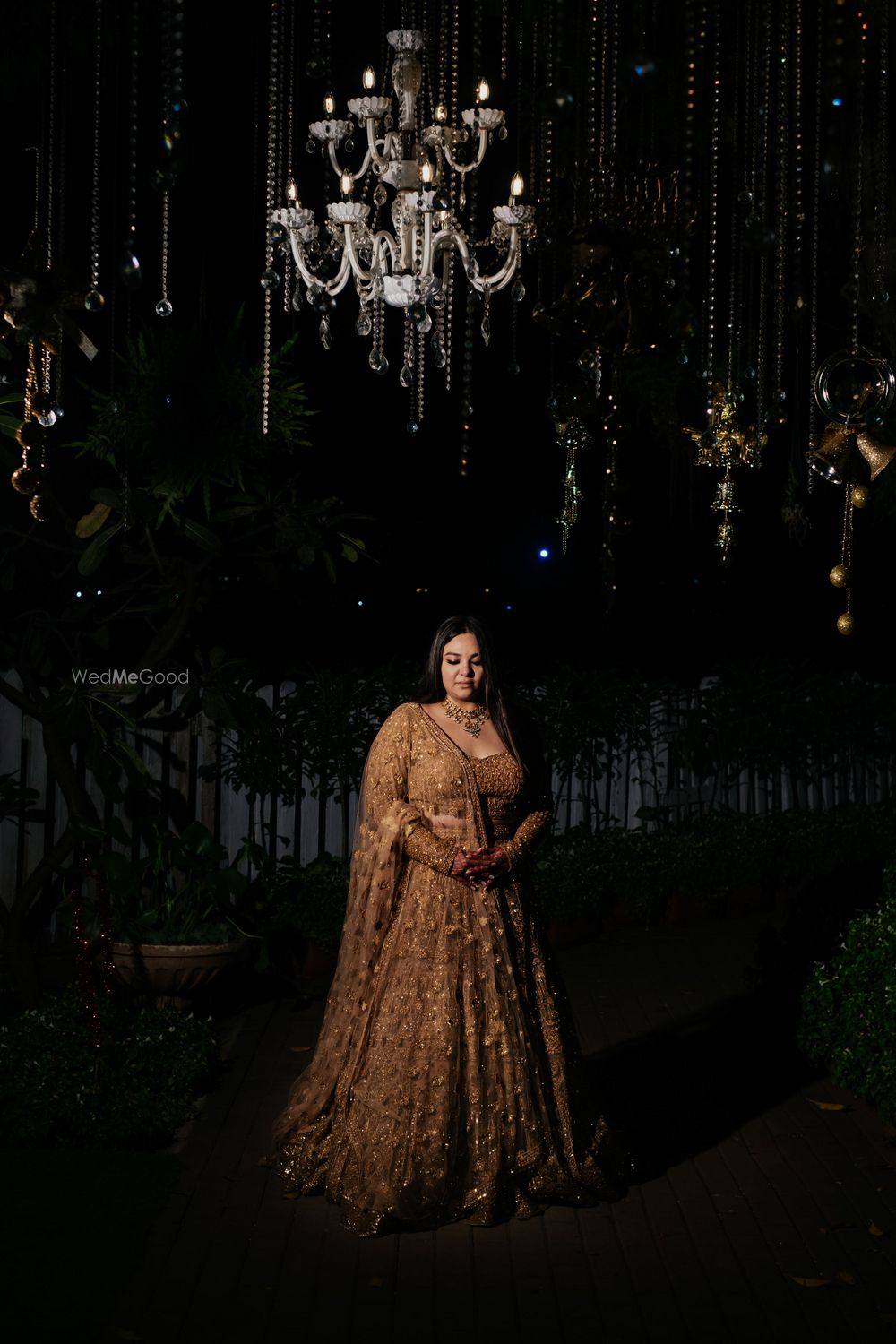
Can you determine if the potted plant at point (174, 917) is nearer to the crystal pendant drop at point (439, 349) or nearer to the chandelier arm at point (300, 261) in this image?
the crystal pendant drop at point (439, 349)

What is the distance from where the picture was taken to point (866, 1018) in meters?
5.92

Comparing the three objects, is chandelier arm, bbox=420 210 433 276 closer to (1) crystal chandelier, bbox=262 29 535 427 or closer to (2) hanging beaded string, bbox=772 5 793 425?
(1) crystal chandelier, bbox=262 29 535 427

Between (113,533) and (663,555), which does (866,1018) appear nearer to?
(113,533)

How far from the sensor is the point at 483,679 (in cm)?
502

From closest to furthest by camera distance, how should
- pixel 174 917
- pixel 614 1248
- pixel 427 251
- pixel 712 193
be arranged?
pixel 614 1248
pixel 427 251
pixel 712 193
pixel 174 917

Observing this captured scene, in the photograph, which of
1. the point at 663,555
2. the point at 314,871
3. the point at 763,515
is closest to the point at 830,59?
the point at 314,871

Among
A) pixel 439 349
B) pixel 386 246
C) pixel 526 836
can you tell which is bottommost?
pixel 526 836

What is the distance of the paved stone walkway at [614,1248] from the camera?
4078 mm

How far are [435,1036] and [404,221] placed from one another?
149 inches

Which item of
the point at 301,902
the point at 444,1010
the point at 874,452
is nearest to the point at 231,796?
the point at 301,902

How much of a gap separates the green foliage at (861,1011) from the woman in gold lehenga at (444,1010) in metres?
1.28

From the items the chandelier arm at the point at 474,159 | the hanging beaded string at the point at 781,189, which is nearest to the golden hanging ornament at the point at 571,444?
the hanging beaded string at the point at 781,189

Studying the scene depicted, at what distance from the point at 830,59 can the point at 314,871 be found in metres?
6.06

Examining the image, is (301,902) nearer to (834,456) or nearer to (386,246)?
(386,246)
